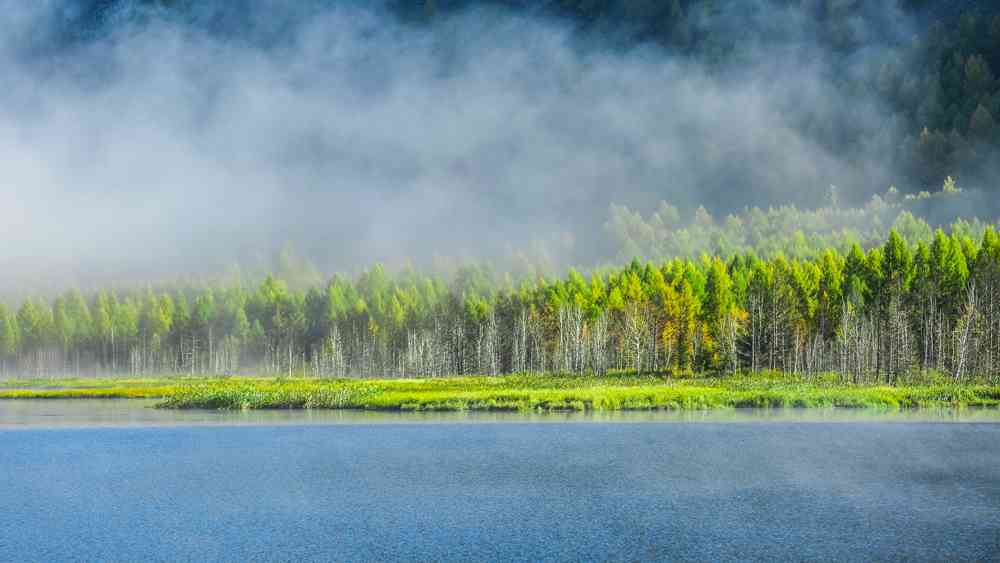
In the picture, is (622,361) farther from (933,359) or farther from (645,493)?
(645,493)

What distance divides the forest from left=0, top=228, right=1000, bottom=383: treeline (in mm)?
292

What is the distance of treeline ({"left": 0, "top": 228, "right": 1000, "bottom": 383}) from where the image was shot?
4313 inches

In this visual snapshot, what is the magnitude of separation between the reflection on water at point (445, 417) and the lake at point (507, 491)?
2.39m

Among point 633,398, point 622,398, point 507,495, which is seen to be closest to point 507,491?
Result: point 507,495

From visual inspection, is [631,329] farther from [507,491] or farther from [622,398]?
[507,491]

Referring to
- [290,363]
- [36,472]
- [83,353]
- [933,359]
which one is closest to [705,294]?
[933,359]

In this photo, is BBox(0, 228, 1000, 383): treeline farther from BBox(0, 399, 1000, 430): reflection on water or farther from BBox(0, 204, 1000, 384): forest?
BBox(0, 399, 1000, 430): reflection on water

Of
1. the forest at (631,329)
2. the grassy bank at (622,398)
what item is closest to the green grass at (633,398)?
the grassy bank at (622,398)

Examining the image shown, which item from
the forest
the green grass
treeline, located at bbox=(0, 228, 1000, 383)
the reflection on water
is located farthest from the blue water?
the forest

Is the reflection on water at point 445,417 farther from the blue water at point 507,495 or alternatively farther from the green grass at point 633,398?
the blue water at point 507,495

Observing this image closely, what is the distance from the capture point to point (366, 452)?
5256 centimetres

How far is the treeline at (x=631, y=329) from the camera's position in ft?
359

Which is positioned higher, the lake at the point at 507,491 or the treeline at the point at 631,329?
the treeline at the point at 631,329

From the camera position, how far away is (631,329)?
12744 centimetres
